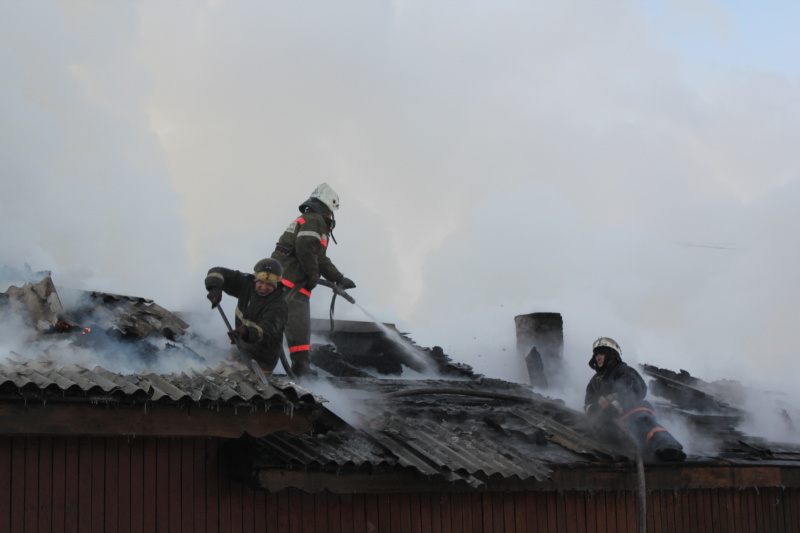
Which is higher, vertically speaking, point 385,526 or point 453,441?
point 453,441

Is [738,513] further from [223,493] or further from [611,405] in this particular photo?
[223,493]

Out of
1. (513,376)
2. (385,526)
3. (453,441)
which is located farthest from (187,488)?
(513,376)

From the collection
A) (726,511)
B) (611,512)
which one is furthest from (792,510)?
(611,512)

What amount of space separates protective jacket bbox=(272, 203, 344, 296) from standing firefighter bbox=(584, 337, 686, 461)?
342 centimetres

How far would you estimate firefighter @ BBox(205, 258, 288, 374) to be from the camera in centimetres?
964

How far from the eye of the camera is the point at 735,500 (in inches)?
429

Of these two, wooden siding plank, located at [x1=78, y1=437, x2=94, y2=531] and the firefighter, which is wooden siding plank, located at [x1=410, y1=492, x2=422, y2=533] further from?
wooden siding plank, located at [x1=78, y1=437, x2=94, y2=531]

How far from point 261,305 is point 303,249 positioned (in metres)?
1.38

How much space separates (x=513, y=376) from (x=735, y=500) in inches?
177


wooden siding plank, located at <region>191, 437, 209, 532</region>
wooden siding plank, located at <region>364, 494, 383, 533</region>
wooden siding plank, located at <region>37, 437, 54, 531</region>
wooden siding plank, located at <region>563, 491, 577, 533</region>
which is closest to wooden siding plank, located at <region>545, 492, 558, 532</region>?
wooden siding plank, located at <region>563, 491, 577, 533</region>

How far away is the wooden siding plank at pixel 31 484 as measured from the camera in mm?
7293

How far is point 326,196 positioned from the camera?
37.2 ft

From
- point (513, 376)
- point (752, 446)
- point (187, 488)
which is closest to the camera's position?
point (187, 488)

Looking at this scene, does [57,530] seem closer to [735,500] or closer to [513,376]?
[735,500]
